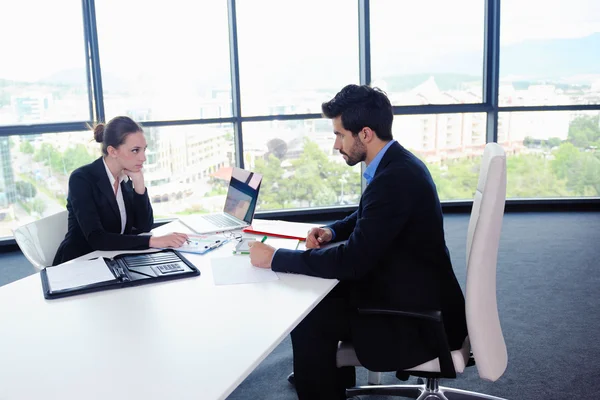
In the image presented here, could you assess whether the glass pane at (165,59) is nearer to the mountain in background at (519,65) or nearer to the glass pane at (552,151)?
the mountain in background at (519,65)

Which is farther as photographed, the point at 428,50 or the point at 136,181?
the point at 428,50

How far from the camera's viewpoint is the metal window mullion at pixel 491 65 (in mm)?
5742

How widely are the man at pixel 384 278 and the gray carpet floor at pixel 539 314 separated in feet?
2.28

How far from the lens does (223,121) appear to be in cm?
552

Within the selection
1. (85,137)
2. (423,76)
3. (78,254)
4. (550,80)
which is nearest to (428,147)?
(423,76)

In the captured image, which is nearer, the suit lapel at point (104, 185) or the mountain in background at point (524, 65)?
the suit lapel at point (104, 185)

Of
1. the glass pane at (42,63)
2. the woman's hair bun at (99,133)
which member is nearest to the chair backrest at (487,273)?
the woman's hair bun at (99,133)

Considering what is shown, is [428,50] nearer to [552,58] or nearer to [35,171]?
[552,58]

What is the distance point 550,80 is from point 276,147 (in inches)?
114

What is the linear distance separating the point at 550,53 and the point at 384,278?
192 inches

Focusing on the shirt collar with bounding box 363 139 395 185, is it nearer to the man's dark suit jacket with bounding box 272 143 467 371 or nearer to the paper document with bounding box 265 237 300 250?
the man's dark suit jacket with bounding box 272 143 467 371

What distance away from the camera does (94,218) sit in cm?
253

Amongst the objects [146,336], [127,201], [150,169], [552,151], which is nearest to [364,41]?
[552,151]

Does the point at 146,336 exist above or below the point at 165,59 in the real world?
below
